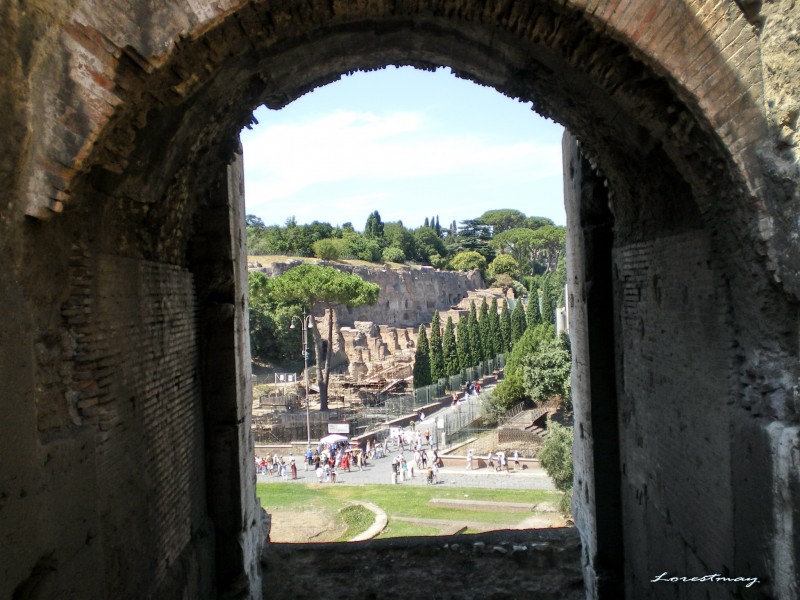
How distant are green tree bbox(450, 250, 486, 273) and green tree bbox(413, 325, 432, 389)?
29.6 m

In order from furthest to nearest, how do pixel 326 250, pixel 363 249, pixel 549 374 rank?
1. pixel 363 249
2. pixel 326 250
3. pixel 549 374

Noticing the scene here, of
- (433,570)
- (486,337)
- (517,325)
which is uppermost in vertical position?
(517,325)

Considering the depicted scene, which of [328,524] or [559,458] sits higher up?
[559,458]

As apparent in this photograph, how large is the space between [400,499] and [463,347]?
17.4 meters

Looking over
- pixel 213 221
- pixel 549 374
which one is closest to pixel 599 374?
pixel 213 221

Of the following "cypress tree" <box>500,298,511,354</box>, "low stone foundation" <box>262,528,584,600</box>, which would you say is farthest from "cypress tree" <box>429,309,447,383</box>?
"low stone foundation" <box>262,528,584,600</box>

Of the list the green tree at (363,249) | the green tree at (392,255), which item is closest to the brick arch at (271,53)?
the green tree at (363,249)

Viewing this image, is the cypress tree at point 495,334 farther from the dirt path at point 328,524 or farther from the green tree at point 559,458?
the dirt path at point 328,524

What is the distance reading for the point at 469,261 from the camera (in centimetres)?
5875

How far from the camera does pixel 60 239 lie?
2525 millimetres

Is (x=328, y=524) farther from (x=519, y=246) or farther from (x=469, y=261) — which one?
(x=519, y=246)

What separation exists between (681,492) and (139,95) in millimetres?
3317

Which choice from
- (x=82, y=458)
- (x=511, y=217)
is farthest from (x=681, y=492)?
(x=511, y=217)

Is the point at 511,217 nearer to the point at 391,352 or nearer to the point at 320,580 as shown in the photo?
the point at 391,352
